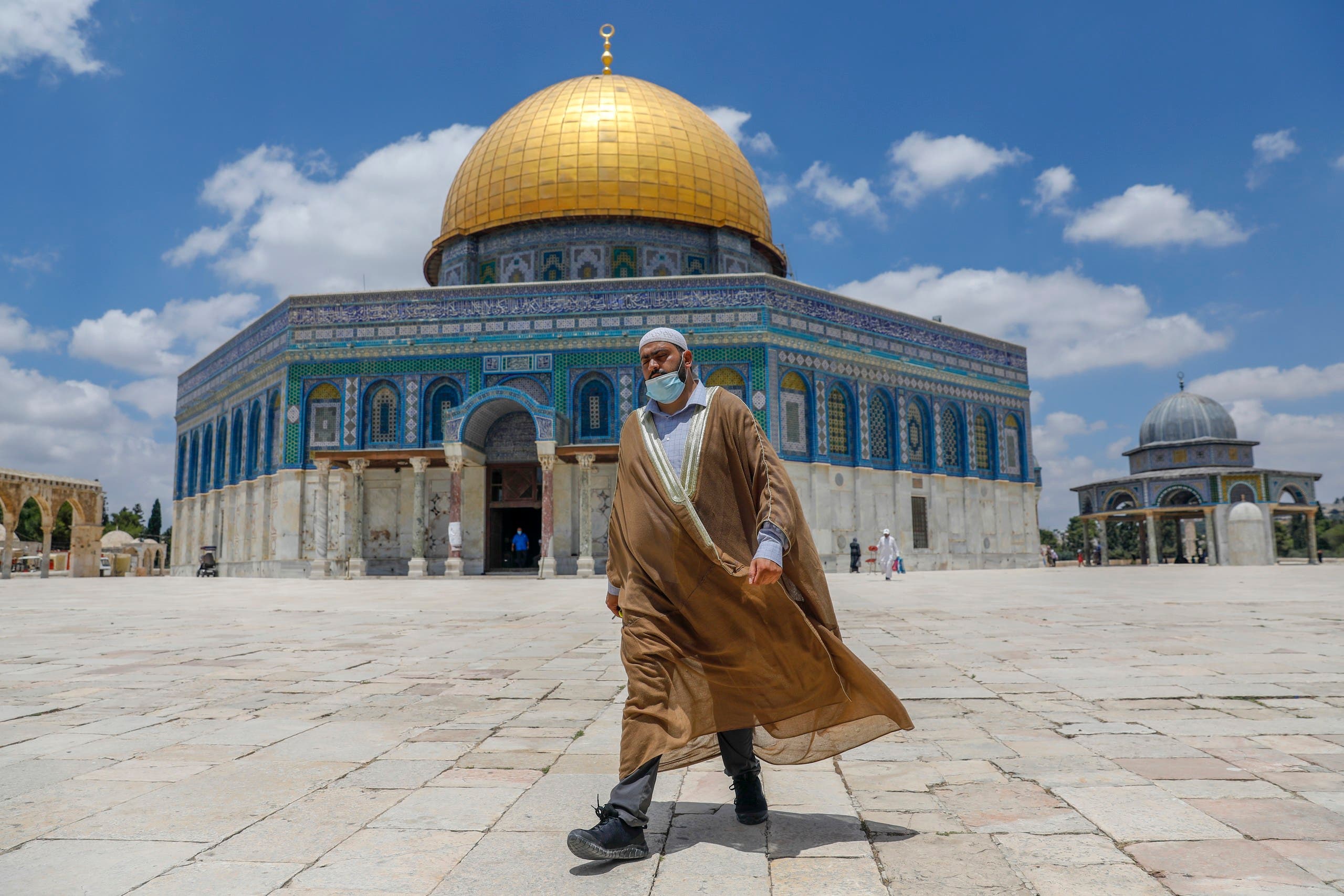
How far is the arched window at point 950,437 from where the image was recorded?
1045 inches

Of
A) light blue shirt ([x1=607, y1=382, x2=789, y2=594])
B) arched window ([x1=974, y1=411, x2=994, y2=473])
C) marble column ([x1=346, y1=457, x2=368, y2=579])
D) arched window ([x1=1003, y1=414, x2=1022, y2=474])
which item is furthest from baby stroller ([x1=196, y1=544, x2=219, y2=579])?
light blue shirt ([x1=607, y1=382, x2=789, y2=594])

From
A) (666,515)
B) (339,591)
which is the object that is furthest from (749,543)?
(339,591)

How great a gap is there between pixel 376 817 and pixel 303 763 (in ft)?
2.65

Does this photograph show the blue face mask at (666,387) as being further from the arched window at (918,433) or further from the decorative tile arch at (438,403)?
the arched window at (918,433)

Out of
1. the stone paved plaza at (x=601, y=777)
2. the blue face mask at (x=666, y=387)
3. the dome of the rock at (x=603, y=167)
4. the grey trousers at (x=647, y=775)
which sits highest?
the dome of the rock at (x=603, y=167)

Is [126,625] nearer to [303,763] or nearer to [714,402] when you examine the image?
[303,763]

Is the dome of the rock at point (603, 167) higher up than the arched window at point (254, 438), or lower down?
higher up

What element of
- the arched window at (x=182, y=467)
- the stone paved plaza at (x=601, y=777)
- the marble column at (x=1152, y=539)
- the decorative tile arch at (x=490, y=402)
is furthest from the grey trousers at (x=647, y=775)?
the marble column at (x=1152, y=539)

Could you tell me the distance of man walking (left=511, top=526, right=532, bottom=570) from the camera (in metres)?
22.8

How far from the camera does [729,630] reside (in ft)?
9.08

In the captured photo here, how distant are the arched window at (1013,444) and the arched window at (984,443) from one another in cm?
62

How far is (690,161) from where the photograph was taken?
26328mm

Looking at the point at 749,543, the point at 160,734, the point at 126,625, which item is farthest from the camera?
the point at 126,625

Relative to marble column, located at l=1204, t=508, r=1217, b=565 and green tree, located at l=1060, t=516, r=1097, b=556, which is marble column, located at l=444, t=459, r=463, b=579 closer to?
marble column, located at l=1204, t=508, r=1217, b=565
